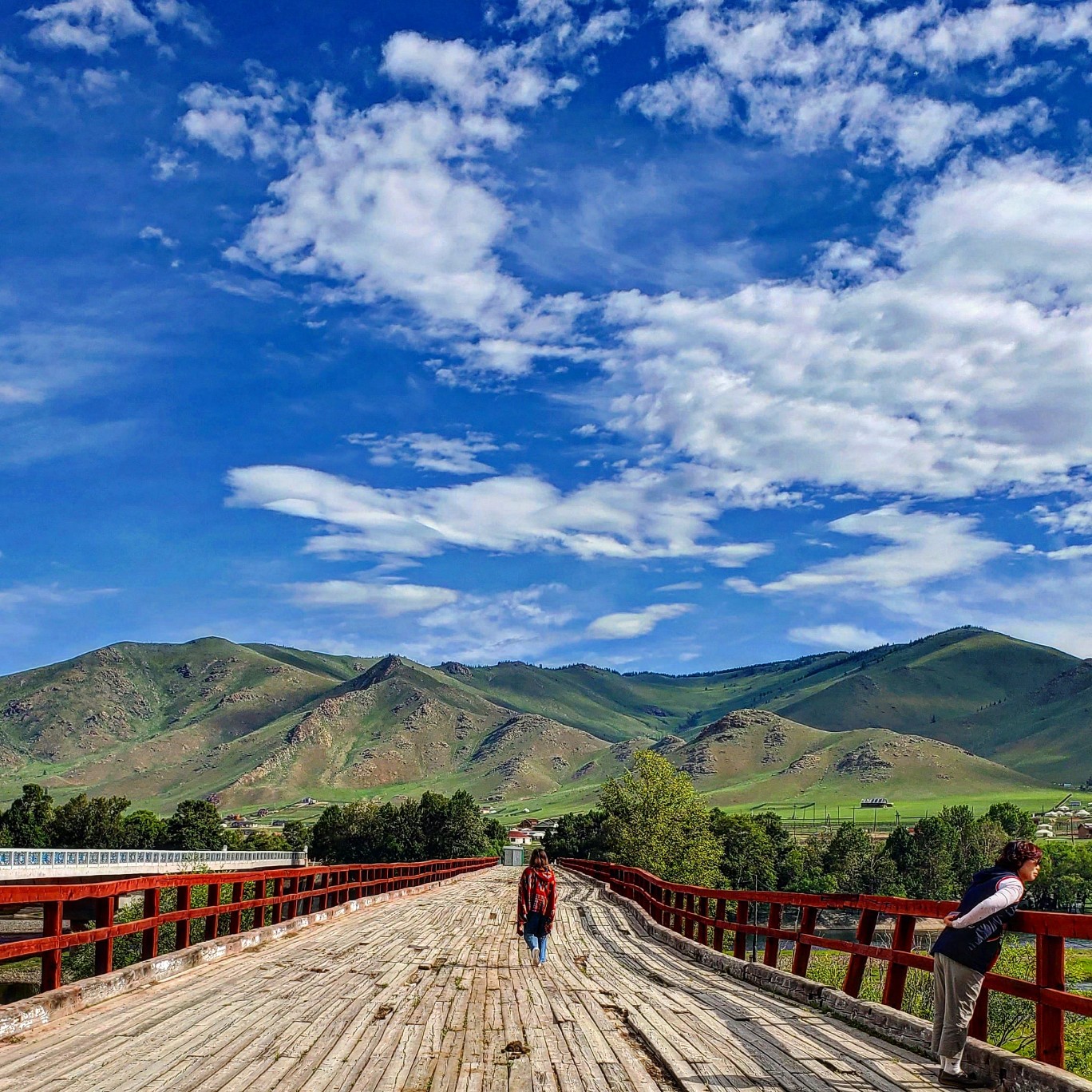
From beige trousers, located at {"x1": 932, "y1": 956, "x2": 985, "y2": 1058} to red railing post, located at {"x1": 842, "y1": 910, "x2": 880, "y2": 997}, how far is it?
8.87 ft

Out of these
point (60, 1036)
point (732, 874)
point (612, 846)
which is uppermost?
point (60, 1036)

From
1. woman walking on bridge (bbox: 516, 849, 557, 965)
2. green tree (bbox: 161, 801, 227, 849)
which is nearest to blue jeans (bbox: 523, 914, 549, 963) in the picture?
woman walking on bridge (bbox: 516, 849, 557, 965)

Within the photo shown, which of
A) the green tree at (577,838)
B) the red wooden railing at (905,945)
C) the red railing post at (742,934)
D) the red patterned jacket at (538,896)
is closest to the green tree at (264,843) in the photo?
the green tree at (577,838)

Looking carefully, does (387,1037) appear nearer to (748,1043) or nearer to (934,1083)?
(748,1043)

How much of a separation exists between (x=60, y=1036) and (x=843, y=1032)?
6.51 m

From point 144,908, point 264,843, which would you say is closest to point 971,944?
point 144,908

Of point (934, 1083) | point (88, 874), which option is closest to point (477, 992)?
point (934, 1083)

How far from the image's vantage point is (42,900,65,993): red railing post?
930 centimetres

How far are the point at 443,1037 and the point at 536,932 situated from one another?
263 inches

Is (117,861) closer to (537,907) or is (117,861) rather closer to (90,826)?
(90,826)

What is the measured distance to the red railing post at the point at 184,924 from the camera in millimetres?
13141

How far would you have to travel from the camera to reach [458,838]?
425 ft

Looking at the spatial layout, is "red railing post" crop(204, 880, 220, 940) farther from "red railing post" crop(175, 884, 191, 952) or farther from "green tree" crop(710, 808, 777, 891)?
"green tree" crop(710, 808, 777, 891)

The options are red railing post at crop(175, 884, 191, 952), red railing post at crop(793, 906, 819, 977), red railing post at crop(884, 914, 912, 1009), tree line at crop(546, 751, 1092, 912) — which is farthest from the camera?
tree line at crop(546, 751, 1092, 912)
